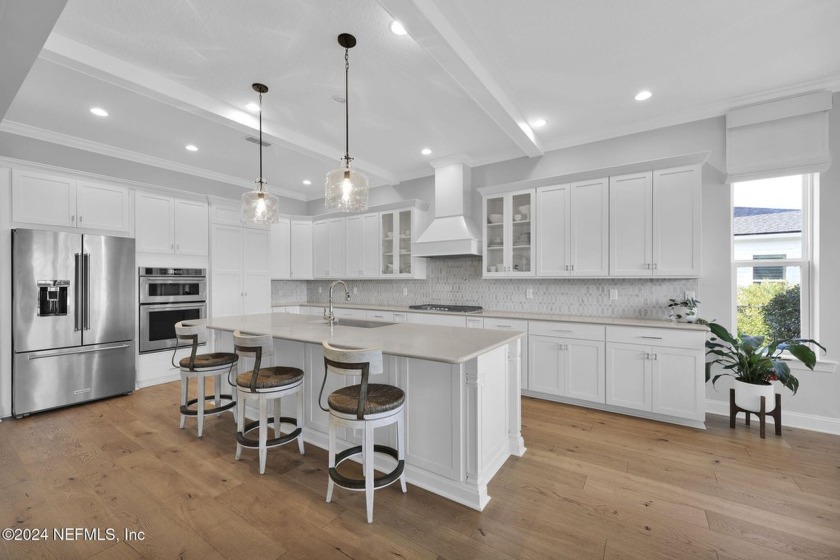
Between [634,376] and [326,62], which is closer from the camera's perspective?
[326,62]

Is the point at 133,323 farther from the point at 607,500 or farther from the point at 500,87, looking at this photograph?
the point at 607,500

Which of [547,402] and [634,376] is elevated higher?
[634,376]

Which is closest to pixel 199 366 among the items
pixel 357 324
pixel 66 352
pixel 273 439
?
pixel 273 439

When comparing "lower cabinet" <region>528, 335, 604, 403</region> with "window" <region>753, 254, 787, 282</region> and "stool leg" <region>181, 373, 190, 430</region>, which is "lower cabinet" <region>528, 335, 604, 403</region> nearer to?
"window" <region>753, 254, 787, 282</region>

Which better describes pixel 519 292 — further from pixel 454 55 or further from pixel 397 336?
pixel 454 55

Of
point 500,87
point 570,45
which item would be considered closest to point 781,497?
point 570,45

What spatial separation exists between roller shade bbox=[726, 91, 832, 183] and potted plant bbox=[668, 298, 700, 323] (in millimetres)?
1177

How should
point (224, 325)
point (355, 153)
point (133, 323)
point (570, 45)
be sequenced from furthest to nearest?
point (355, 153) < point (133, 323) < point (224, 325) < point (570, 45)

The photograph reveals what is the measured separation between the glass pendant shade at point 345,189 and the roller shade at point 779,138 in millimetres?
3369

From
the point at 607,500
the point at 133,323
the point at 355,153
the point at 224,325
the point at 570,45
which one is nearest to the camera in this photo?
the point at 607,500

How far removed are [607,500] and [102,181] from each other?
18.0ft

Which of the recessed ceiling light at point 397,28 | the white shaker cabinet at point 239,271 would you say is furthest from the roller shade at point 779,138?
the white shaker cabinet at point 239,271

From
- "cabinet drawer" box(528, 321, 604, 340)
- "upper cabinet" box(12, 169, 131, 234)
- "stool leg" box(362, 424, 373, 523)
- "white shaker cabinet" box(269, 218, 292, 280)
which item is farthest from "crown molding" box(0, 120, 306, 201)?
"cabinet drawer" box(528, 321, 604, 340)

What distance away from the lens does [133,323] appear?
157 inches
